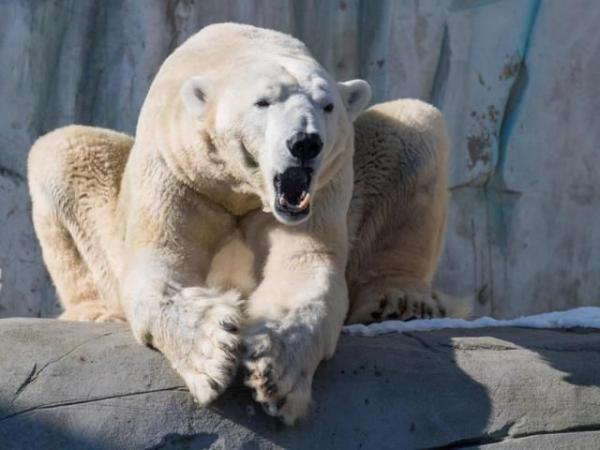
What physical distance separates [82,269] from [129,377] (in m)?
1.02

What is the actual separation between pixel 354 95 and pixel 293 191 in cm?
53

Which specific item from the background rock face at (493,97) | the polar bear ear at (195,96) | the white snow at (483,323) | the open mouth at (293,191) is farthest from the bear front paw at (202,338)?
the background rock face at (493,97)

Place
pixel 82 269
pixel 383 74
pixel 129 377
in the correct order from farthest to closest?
1. pixel 383 74
2. pixel 82 269
3. pixel 129 377

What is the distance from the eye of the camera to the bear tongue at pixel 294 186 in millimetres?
3137

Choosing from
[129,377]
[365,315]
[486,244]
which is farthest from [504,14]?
[129,377]

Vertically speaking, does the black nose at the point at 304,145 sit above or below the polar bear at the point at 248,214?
above

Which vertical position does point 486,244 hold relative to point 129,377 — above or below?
below

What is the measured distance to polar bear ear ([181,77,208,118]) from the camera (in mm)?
3389

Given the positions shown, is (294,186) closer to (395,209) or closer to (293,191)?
(293,191)

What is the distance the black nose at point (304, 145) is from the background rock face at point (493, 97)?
3.50m

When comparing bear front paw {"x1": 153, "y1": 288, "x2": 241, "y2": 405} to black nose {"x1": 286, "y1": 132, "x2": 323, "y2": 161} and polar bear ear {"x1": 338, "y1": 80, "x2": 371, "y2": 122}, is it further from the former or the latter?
polar bear ear {"x1": 338, "y1": 80, "x2": 371, "y2": 122}

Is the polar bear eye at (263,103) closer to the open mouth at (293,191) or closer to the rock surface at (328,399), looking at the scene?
the open mouth at (293,191)

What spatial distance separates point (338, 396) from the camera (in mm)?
3125

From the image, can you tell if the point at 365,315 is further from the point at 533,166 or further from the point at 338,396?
the point at 533,166
